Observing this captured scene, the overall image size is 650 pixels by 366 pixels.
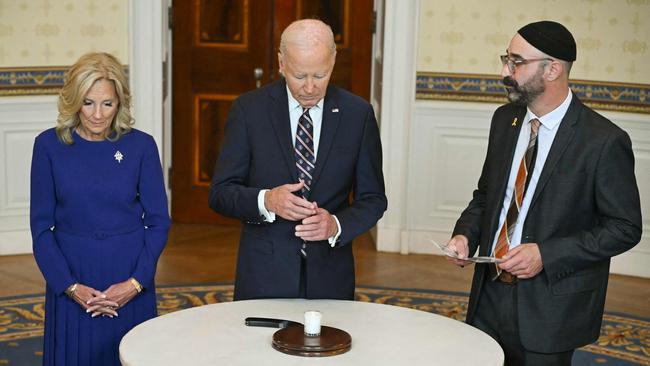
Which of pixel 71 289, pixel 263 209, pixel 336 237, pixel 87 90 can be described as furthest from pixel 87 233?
pixel 336 237

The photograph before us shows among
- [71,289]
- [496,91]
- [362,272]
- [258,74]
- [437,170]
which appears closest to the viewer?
[71,289]

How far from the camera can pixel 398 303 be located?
611 centimetres

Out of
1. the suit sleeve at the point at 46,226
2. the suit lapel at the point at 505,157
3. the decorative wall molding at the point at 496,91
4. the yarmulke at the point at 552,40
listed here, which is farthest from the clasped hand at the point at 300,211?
the decorative wall molding at the point at 496,91

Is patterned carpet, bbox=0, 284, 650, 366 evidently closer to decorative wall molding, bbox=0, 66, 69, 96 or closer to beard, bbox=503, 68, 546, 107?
decorative wall molding, bbox=0, 66, 69, 96

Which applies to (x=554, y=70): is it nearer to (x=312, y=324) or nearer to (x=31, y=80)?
(x=312, y=324)

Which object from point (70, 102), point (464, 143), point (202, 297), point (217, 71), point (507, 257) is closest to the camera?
point (507, 257)

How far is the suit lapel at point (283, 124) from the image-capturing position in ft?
11.7

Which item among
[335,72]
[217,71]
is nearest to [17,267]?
[217,71]

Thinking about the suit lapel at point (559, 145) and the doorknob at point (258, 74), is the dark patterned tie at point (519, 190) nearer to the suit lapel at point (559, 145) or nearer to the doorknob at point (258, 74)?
the suit lapel at point (559, 145)

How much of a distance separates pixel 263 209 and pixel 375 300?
2801 mm

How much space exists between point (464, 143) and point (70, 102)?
4.15 meters

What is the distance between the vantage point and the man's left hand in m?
3.34

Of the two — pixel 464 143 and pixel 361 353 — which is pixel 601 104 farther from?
pixel 361 353

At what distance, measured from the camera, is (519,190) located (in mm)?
3336
